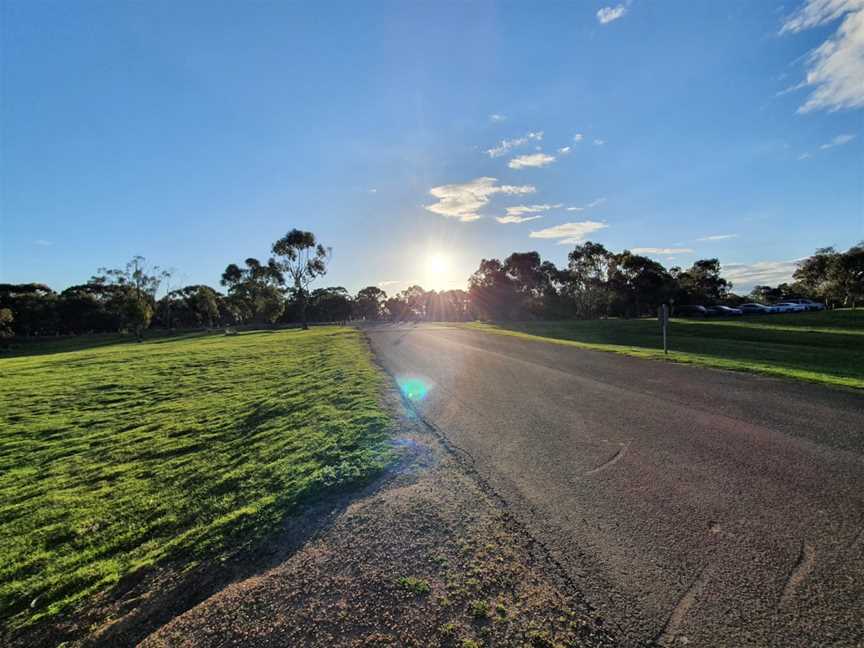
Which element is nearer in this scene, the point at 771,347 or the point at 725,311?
the point at 771,347

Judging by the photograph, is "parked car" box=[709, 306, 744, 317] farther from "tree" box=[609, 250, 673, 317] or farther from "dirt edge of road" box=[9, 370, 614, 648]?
"dirt edge of road" box=[9, 370, 614, 648]

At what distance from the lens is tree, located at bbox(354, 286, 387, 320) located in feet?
411

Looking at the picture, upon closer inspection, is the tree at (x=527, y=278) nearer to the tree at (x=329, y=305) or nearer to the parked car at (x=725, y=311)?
the parked car at (x=725, y=311)

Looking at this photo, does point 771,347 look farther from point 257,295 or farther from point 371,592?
point 257,295

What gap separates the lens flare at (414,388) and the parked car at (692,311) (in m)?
45.9

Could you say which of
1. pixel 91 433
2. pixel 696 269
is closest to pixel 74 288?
pixel 91 433

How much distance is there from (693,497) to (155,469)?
769 cm

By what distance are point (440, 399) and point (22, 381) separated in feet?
58.9

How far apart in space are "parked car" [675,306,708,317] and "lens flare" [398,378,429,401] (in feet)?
151

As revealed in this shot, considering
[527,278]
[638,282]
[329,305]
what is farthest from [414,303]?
[638,282]

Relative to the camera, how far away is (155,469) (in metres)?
6.14

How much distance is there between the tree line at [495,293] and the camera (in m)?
50.9

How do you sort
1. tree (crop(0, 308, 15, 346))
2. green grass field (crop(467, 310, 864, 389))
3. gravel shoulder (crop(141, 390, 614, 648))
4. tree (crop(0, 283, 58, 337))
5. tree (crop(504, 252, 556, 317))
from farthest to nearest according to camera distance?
tree (crop(504, 252, 556, 317)) → tree (crop(0, 283, 58, 337)) → tree (crop(0, 308, 15, 346)) → green grass field (crop(467, 310, 864, 389)) → gravel shoulder (crop(141, 390, 614, 648))

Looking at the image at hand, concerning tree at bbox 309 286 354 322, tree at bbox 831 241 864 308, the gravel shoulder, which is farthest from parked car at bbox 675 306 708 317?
tree at bbox 309 286 354 322
